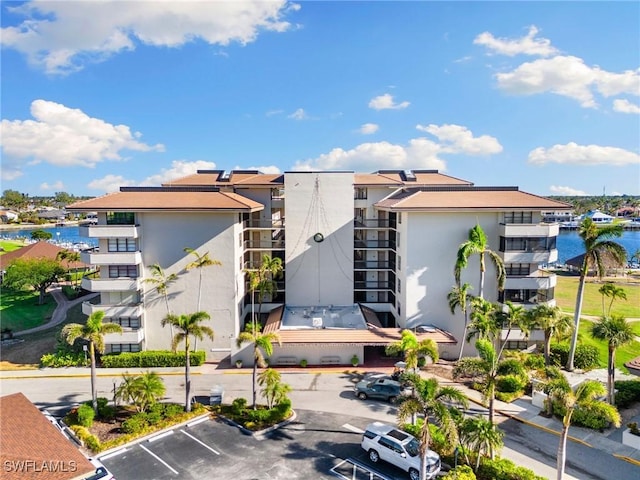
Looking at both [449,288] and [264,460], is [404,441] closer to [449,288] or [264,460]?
[264,460]

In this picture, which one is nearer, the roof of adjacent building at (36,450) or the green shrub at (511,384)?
the roof of adjacent building at (36,450)

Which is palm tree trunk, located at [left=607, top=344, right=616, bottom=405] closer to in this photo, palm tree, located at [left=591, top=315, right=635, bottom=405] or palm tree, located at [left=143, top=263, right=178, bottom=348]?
palm tree, located at [left=591, top=315, right=635, bottom=405]

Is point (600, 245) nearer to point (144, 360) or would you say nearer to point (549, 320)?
point (549, 320)

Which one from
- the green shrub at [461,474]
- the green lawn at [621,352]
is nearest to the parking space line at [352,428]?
the green shrub at [461,474]

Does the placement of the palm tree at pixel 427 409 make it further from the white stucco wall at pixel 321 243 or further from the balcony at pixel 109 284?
the balcony at pixel 109 284

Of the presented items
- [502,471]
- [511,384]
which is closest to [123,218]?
[502,471]

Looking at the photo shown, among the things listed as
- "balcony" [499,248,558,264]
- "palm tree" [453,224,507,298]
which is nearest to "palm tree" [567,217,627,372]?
"balcony" [499,248,558,264]
